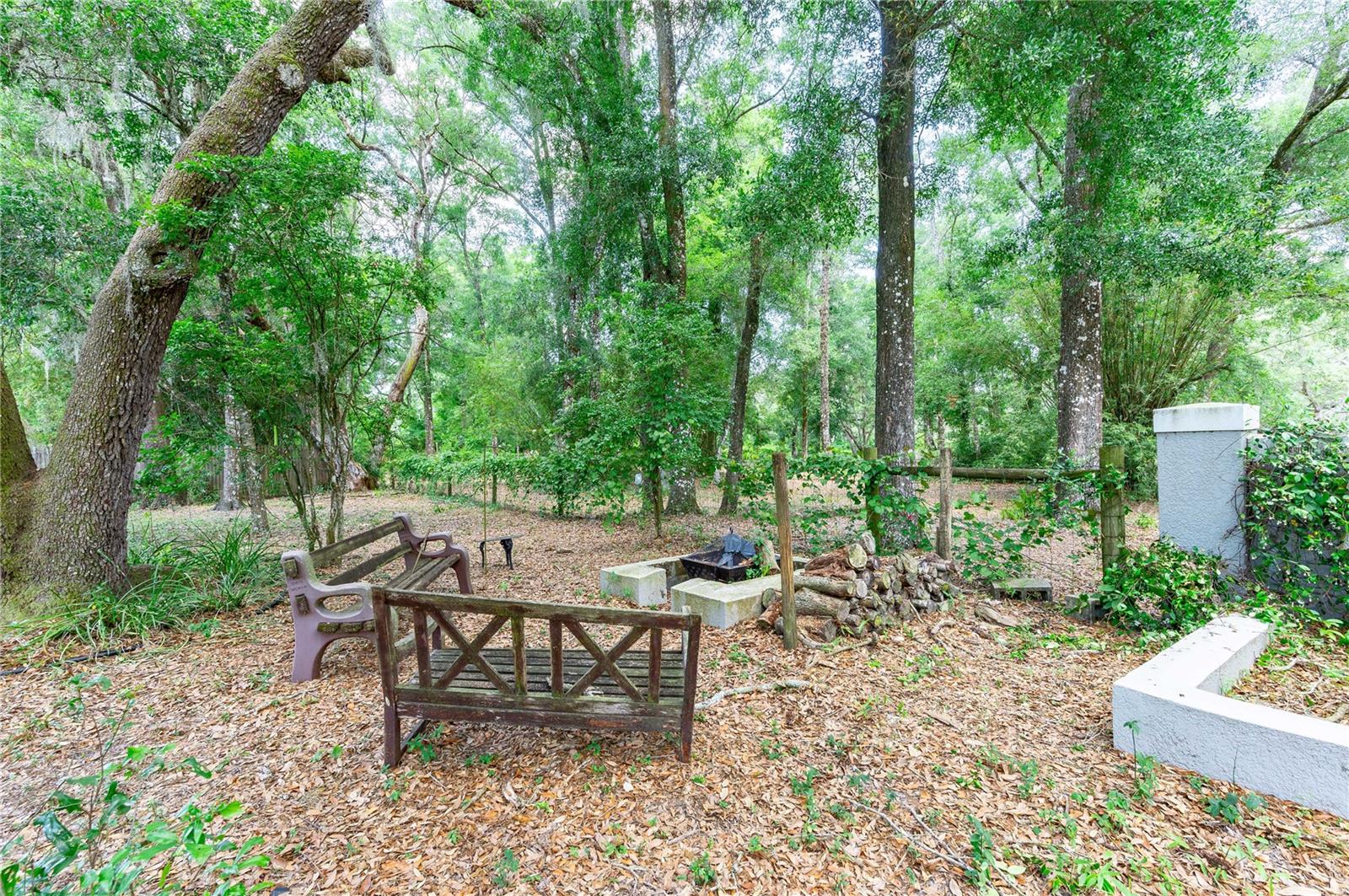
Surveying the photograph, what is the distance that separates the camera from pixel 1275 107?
10023 millimetres

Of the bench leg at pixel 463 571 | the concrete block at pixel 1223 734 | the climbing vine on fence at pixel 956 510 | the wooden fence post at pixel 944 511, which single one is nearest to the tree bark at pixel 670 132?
the climbing vine on fence at pixel 956 510

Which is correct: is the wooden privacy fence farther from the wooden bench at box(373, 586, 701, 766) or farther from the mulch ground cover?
the wooden bench at box(373, 586, 701, 766)

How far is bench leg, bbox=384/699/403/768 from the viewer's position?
8.03 ft

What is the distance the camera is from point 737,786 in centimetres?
234

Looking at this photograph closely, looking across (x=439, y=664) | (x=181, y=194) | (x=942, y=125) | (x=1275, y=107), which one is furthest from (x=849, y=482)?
(x=1275, y=107)

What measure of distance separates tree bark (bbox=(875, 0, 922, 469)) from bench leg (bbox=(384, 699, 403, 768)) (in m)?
5.20

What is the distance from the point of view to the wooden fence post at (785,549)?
3.67 meters

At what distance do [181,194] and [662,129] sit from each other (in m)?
6.40

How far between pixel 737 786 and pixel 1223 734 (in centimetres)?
211

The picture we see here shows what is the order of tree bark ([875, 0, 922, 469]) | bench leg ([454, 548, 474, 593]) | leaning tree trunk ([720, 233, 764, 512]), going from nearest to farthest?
1. bench leg ([454, 548, 474, 593])
2. tree bark ([875, 0, 922, 469])
3. leaning tree trunk ([720, 233, 764, 512])

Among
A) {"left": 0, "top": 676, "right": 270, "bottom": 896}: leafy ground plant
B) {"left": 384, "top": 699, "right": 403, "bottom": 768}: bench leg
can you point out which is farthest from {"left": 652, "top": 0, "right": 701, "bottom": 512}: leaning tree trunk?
{"left": 0, "top": 676, "right": 270, "bottom": 896}: leafy ground plant

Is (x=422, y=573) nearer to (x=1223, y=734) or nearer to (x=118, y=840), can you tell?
(x=118, y=840)

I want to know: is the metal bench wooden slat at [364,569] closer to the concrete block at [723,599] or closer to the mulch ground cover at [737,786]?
the mulch ground cover at [737,786]

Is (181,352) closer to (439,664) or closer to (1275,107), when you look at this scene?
(439,664)
